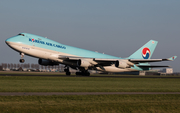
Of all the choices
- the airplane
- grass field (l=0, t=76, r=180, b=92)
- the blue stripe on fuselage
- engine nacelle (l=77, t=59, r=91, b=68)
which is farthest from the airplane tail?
grass field (l=0, t=76, r=180, b=92)

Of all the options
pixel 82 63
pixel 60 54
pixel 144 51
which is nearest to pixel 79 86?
pixel 60 54

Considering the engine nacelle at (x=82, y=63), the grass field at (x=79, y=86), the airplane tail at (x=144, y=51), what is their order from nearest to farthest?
the grass field at (x=79, y=86), the engine nacelle at (x=82, y=63), the airplane tail at (x=144, y=51)

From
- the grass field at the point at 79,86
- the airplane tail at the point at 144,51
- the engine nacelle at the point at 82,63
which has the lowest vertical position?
the grass field at the point at 79,86

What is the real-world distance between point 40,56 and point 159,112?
1425 inches

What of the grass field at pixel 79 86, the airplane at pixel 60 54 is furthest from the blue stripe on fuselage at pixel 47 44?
the grass field at pixel 79 86

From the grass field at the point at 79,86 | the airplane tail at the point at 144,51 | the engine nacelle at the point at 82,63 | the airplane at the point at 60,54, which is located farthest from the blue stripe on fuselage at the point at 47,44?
the airplane tail at the point at 144,51

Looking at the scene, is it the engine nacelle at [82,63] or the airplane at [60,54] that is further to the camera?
the engine nacelle at [82,63]

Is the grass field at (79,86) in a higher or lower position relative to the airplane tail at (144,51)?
lower

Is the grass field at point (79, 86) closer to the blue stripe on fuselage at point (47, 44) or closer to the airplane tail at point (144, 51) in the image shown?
the blue stripe on fuselage at point (47, 44)

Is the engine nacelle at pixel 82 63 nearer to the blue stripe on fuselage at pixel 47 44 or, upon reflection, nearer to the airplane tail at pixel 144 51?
the blue stripe on fuselage at pixel 47 44

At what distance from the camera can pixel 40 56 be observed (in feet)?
151

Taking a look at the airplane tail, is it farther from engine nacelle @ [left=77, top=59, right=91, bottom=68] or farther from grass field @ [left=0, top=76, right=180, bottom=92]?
grass field @ [left=0, top=76, right=180, bottom=92]

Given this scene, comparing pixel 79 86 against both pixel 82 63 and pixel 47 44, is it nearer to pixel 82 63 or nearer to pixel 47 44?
pixel 47 44

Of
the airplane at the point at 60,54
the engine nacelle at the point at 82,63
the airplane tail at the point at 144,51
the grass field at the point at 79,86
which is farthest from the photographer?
the airplane tail at the point at 144,51
